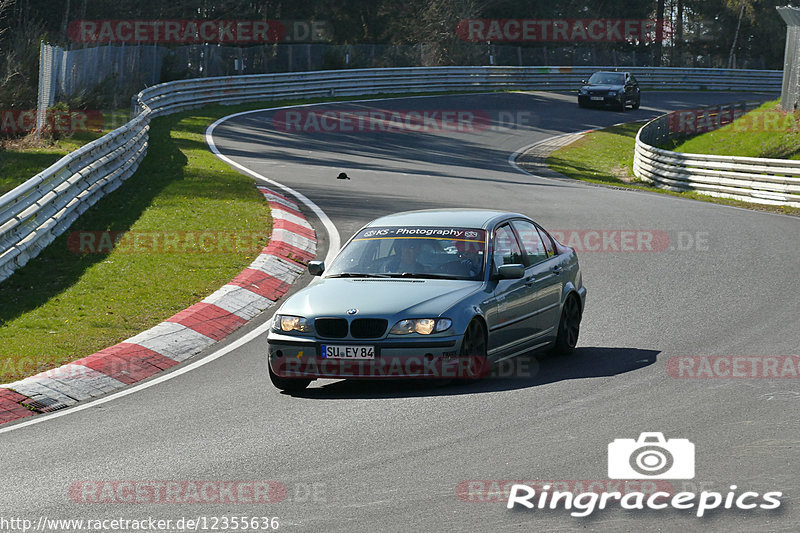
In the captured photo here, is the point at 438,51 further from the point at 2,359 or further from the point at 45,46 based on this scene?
the point at 2,359

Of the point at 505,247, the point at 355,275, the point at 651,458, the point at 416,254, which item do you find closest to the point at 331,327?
the point at 355,275

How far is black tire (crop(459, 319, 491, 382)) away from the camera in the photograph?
932cm

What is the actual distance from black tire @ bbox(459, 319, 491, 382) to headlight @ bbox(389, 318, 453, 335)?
22 cm

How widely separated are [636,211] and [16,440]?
1488 centimetres

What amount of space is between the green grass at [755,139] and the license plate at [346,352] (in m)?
27.7

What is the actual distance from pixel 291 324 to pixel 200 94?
111 feet

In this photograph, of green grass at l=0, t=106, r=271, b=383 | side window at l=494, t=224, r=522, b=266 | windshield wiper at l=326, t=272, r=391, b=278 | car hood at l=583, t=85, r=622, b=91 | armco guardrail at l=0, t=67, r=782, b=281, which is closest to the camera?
windshield wiper at l=326, t=272, r=391, b=278

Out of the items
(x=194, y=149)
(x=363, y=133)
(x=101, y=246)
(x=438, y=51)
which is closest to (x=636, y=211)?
(x=101, y=246)

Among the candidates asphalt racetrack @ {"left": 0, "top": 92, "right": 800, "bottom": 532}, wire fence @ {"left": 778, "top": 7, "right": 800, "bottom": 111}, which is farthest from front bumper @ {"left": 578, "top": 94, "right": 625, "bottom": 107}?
asphalt racetrack @ {"left": 0, "top": 92, "right": 800, "bottom": 532}

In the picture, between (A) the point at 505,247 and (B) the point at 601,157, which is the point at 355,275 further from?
(B) the point at 601,157

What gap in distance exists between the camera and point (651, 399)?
8648mm

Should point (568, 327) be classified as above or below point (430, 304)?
below

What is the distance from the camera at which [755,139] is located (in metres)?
38.1

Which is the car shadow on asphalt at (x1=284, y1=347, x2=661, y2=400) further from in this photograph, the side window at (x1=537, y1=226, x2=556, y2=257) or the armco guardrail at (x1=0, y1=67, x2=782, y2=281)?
the armco guardrail at (x1=0, y1=67, x2=782, y2=281)
